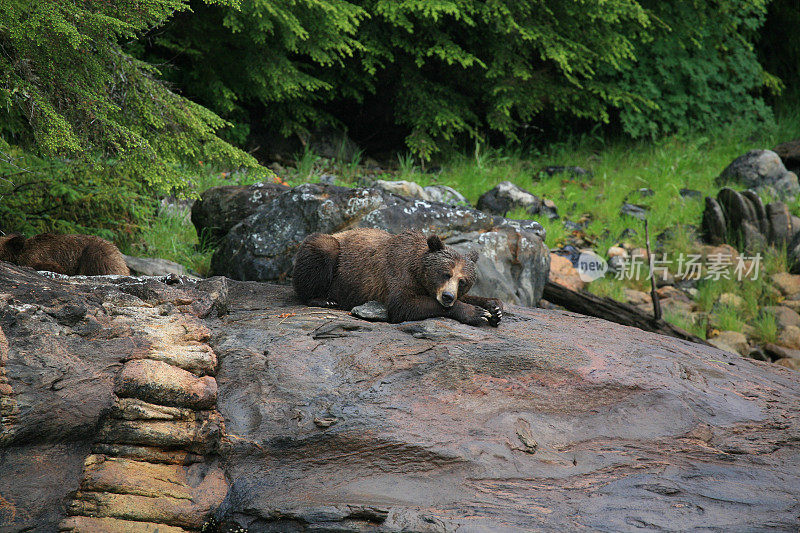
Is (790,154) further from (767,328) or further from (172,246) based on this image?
(172,246)

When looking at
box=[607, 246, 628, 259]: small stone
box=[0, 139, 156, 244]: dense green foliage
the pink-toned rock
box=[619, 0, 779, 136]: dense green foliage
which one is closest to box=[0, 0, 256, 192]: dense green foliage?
box=[0, 139, 156, 244]: dense green foliage

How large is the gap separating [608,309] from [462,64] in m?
5.91

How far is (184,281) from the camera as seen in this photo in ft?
18.7

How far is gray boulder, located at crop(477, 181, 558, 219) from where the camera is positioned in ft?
37.6

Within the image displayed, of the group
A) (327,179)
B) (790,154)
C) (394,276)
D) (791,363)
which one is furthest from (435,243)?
(790,154)

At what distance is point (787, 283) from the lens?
409 inches

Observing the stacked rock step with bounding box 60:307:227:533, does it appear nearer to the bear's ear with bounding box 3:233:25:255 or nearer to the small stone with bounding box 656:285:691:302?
the bear's ear with bounding box 3:233:25:255

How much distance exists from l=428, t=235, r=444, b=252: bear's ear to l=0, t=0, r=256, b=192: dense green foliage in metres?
2.74

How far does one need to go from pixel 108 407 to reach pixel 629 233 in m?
9.52

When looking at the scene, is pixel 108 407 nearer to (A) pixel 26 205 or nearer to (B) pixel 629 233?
(A) pixel 26 205

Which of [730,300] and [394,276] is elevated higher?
[394,276]

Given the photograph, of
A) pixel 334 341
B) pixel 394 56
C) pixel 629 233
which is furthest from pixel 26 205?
pixel 629 233

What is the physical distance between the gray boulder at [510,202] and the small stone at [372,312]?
5884mm

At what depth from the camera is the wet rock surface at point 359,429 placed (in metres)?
3.61
